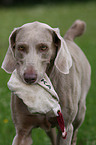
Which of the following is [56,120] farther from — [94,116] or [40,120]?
[94,116]

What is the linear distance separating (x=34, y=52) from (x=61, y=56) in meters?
0.27

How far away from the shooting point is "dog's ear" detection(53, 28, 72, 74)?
2.95m

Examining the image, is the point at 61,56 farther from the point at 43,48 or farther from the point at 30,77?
the point at 30,77

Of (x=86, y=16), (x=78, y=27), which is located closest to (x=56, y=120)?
(x=78, y=27)

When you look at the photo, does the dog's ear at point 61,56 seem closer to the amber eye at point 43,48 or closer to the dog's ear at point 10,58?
the amber eye at point 43,48

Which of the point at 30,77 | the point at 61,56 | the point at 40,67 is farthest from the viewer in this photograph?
the point at 61,56

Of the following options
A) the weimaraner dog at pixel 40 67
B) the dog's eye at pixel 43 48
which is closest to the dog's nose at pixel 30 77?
the weimaraner dog at pixel 40 67

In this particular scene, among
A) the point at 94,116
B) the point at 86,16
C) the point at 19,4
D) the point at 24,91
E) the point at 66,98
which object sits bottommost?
the point at 19,4

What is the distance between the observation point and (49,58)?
9.66ft

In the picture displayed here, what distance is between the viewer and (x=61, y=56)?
117 inches

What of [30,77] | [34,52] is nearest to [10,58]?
[34,52]

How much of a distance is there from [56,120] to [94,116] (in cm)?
196

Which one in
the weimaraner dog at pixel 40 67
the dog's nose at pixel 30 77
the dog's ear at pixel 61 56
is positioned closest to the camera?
the dog's nose at pixel 30 77

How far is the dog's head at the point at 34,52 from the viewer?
2.73 m
